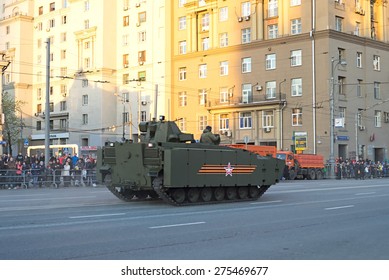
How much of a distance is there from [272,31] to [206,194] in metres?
42.1

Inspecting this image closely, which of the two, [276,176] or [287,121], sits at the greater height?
[287,121]

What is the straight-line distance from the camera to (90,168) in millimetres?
31594

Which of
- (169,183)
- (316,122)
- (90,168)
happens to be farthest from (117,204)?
(316,122)

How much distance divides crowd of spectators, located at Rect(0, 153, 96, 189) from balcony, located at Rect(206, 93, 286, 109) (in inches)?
1130

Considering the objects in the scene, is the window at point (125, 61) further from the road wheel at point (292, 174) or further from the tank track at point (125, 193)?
the tank track at point (125, 193)

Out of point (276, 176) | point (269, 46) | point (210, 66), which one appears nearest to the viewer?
point (276, 176)

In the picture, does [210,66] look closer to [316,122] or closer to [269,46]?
[269,46]

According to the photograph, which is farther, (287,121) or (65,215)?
(287,121)

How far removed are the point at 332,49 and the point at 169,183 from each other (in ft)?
133

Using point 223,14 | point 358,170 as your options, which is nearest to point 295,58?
point 223,14

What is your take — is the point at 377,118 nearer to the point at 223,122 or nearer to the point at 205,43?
the point at 223,122

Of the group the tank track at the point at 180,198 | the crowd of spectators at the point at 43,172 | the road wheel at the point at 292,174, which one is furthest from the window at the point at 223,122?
the tank track at the point at 180,198

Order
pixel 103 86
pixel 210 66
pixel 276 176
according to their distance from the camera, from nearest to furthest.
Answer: pixel 276 176, pixel 210 66, pixel 103 86

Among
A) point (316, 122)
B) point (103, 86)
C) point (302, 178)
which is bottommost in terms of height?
point (302, 178)
